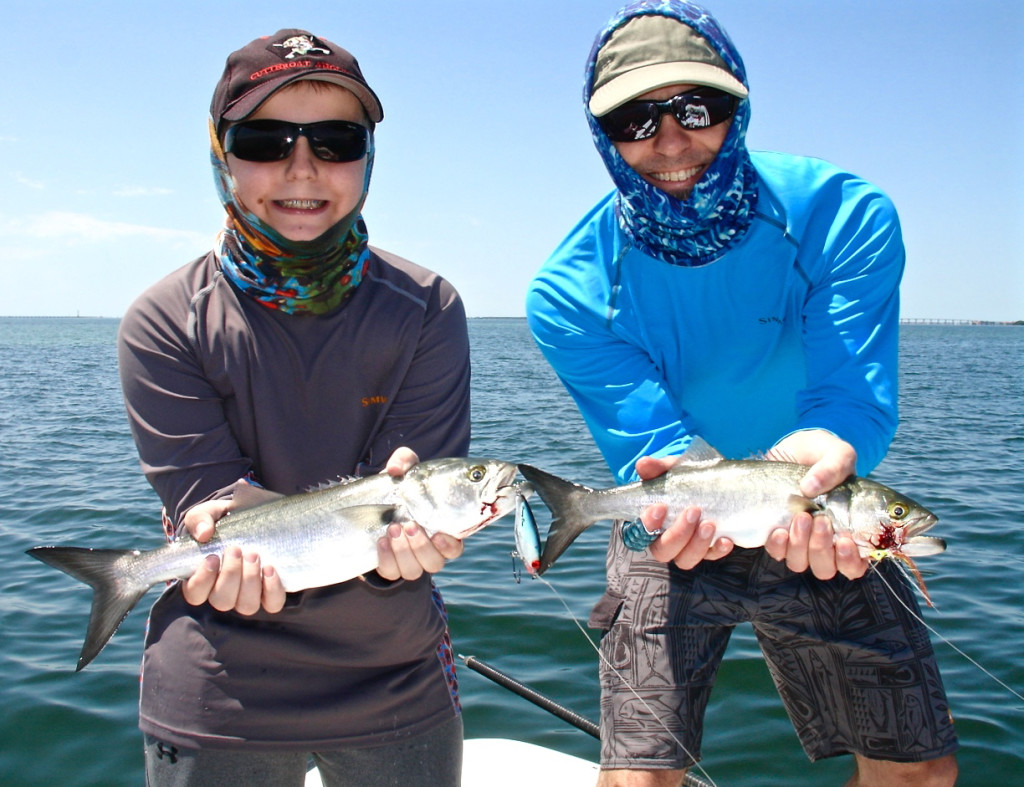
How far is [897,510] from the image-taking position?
140 inches

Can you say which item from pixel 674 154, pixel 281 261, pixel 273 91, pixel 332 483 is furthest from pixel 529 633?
pixel 273 91

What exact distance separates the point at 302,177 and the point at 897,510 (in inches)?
109

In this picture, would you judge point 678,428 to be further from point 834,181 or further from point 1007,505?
point 1007,505

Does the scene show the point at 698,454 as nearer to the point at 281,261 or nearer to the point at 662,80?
the point at 662,80

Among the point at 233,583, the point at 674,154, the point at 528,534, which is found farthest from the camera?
the point at 674,154

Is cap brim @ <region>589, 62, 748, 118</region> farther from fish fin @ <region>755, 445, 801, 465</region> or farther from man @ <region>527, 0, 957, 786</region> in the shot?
fish fin @ <region>755, 445, 801, 465</region>

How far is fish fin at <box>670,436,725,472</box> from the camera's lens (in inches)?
148

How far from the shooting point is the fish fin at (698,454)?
12.3 feet

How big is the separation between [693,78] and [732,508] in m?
1.93

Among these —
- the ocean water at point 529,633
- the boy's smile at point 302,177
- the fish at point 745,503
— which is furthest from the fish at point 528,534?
the ocean water at point 529,633

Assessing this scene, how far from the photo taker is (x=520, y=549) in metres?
3.59

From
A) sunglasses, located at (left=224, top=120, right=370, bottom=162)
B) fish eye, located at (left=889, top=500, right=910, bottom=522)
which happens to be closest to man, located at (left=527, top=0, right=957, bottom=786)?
fish eye, located at (left=889, top=500, right=910, bottom=522)

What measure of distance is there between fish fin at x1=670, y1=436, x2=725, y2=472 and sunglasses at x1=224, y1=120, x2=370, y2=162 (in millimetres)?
1912

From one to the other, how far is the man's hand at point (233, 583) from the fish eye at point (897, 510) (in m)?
2.47
